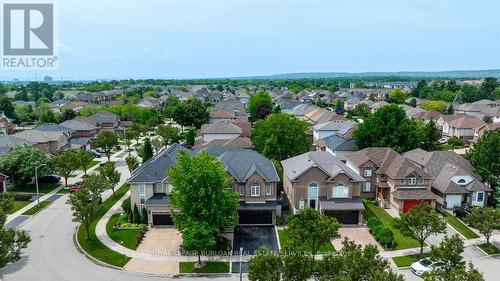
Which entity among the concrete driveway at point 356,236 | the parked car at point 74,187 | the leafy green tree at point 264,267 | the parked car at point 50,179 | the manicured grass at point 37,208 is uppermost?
the leafy green tree at point 264,267

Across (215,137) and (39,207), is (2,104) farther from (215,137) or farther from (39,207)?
(39,207)

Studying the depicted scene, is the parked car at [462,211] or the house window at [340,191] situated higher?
the house window at [340,191]

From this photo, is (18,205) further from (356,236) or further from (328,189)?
(356,236)

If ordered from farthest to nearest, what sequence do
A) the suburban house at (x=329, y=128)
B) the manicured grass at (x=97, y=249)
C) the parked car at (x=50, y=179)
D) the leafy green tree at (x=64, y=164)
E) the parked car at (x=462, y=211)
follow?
the suburban house at (x=329, y=128) < the parked car at (x=50, y=179) < the leafy green tree at (x=64, y=164) < the parked car at (x=462, y=211) < the manicured grass at (x=97, y=249)

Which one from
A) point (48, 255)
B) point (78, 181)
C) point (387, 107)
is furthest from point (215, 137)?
point (48, 255)

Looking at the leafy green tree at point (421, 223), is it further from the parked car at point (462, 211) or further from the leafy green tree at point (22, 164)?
the leafy green tree at point (22, 164)

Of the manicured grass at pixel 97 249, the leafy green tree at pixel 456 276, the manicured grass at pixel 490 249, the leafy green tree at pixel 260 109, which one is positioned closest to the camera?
the leafy green tree at pixel 456 276

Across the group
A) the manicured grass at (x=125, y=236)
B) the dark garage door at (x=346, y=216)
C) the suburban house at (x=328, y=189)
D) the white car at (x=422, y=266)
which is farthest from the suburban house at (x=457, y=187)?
the manicured grass at (x=125, y=236)
